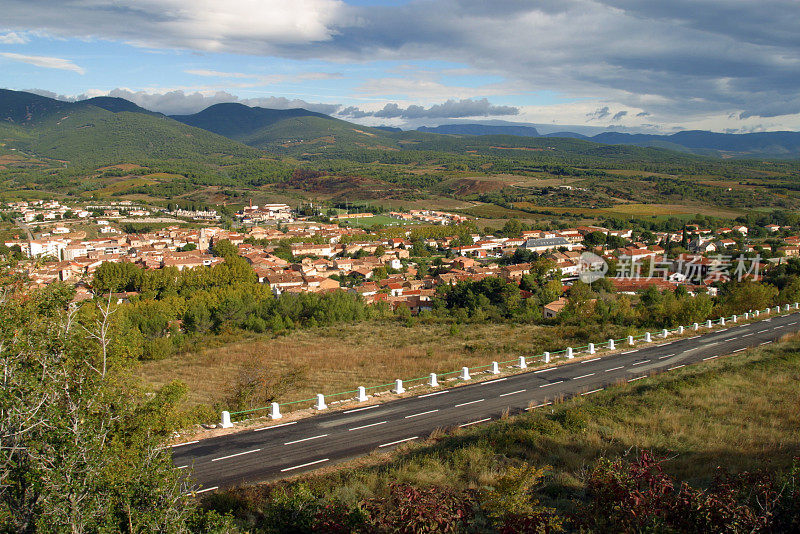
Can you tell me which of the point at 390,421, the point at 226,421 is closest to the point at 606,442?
the point at 390,421

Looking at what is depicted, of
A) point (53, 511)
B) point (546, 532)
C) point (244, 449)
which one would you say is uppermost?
→ point (53, 511)

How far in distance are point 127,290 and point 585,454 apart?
43773mm

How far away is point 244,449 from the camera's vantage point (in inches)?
394

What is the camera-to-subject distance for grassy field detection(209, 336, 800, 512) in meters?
7.57

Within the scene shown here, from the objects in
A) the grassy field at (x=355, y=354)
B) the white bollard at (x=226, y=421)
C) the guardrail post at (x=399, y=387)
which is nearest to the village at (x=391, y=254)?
the grassy field at (x=355, y=354)

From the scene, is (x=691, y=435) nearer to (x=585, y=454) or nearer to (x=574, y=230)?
(x=585, y=454)

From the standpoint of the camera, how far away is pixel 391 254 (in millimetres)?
66812

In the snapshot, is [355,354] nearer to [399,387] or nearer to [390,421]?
[399,387]

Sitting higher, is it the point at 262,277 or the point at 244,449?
the point at 244,449

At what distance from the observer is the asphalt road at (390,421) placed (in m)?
9.34

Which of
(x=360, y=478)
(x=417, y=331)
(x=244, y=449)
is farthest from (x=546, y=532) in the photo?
(x=417, y=331)

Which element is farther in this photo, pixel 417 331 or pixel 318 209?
pixel 318 209

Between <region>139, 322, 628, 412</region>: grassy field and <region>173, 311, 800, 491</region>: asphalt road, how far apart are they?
277 cm

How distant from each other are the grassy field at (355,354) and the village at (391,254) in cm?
1321
